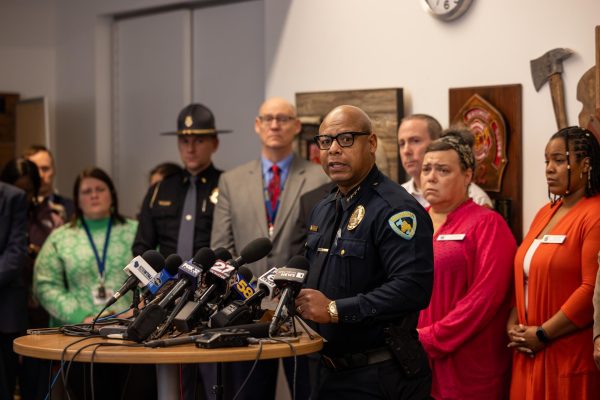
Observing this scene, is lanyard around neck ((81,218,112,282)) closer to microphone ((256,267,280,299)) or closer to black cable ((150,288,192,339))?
black cable ((150,288,192,339))

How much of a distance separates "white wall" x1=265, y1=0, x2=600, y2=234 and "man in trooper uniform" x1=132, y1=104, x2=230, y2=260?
2.51ft

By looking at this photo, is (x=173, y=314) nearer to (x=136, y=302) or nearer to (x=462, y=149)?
(x=136, y=302)

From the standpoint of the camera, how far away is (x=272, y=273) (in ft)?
10.3

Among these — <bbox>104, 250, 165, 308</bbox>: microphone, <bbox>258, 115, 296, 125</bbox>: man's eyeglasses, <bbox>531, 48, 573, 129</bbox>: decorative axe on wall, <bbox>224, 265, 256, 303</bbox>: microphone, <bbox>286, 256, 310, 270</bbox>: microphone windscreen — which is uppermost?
<bbox>531, 48, 573, 129</bbox>: decorative axe on wall

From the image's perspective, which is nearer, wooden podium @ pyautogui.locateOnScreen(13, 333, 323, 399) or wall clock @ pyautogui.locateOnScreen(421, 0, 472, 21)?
wooden podium @ pyautogui.locateOnScreen(13, 333, 323, 399)

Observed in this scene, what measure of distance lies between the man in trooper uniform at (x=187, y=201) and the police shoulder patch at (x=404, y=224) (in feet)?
6.92

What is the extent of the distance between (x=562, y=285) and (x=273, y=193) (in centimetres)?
168

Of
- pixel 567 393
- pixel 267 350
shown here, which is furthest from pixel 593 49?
pixel 267 350

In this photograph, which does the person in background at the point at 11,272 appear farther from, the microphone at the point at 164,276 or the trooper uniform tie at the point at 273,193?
the microphone at the point at 164,276

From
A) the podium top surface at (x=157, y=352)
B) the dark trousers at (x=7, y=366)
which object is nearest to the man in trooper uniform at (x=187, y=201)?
the dark trousers at (x=7, y=366)

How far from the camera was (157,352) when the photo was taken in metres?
2.81

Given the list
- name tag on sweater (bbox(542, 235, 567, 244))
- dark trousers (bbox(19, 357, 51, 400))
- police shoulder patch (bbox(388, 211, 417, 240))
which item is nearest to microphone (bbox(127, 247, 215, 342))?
police shoulder patch (bbox(388, 211, 417, 240))

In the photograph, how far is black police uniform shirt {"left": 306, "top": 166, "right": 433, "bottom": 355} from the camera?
3199 mm

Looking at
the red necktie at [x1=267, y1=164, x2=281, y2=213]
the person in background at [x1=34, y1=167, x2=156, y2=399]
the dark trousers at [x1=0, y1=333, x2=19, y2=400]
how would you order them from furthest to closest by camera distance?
the dark trousers at [x1=0, y1=333, x2=19, y2=400] → the person in background at [x1=34, y1=167, x2=156, y2=399] → the red necktie at [x1=267, y1=164, x2=281, y2=213]
